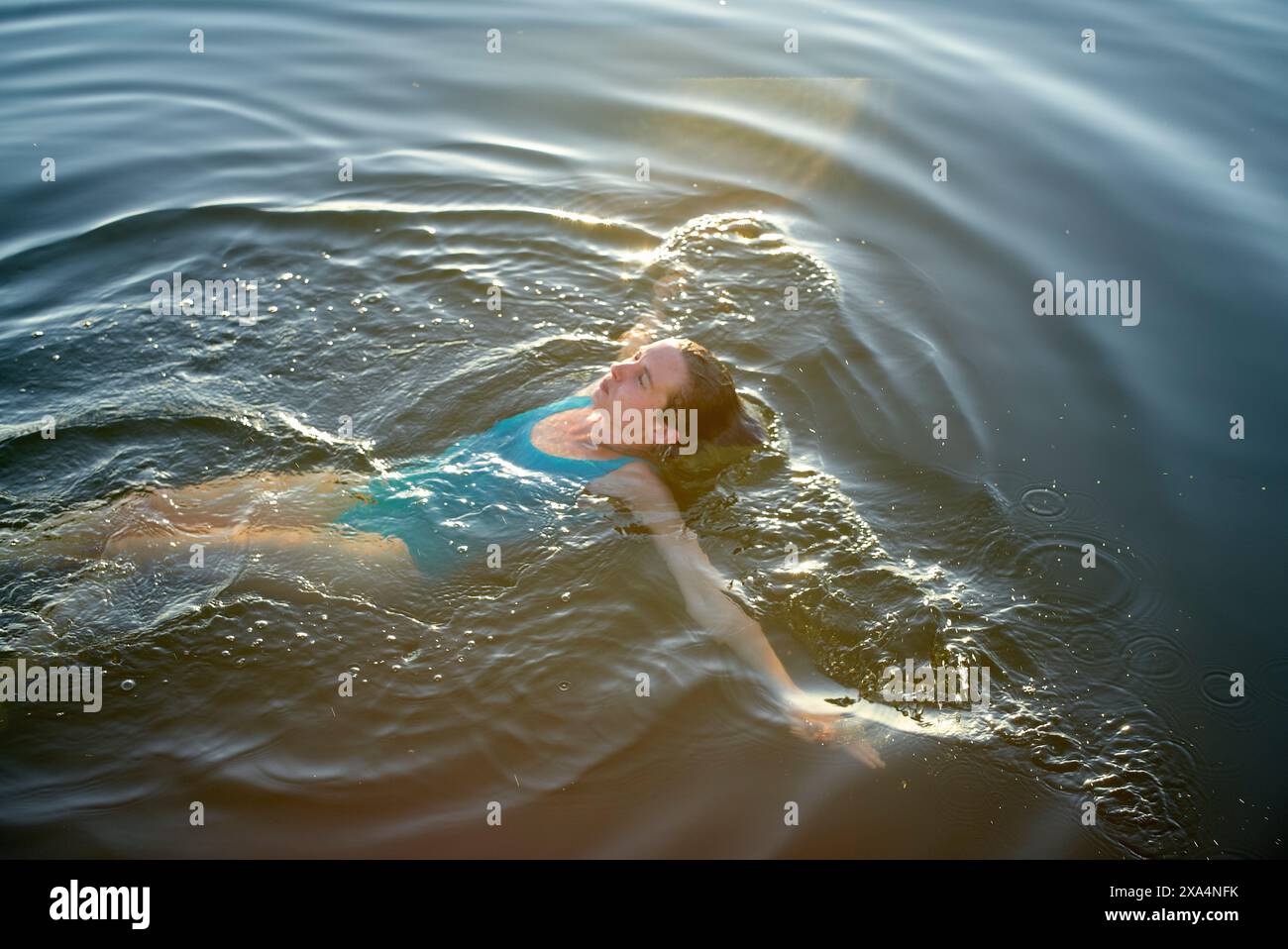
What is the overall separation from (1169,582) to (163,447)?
243 inches

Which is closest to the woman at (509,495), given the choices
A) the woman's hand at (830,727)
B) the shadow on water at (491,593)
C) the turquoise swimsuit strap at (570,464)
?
the turquoise swimsuit strap at (570,464)

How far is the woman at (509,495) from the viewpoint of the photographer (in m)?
5.74

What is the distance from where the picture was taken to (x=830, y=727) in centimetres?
517

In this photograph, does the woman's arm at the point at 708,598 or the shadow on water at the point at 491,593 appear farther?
the woman's arm at the point at 708,598

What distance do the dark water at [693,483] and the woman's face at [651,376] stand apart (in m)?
0.71

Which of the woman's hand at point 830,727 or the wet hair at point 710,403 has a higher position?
the wet hair at point 710,403

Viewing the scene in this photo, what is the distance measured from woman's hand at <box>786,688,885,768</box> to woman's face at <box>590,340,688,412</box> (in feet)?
6.24

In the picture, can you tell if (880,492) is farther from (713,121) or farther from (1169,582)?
(713,121)

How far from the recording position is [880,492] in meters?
6.53

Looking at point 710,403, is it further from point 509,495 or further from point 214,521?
point 214,521

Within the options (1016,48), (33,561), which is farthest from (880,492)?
(1016,48)

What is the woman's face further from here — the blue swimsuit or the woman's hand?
the woman's hand

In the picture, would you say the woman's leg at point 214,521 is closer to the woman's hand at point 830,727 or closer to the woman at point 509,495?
the woman at point 509,495
